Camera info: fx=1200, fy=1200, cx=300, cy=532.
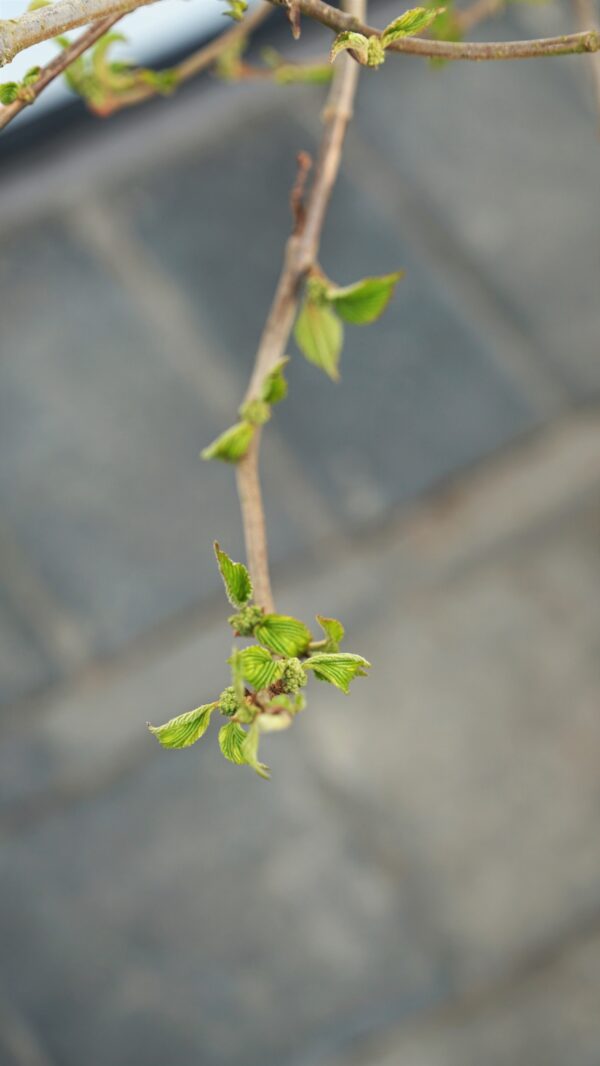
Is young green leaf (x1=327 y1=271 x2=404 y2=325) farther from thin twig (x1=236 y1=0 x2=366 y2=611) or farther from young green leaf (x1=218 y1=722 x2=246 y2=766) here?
young green leaf (x1=218 y1=722 x2=246 y2=766)

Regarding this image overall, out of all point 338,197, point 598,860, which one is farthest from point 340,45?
point 598,860

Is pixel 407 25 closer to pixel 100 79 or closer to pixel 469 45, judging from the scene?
pixel 469 45

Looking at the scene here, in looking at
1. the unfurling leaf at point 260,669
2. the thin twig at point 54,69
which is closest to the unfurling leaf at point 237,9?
the thin twig at point 54,69

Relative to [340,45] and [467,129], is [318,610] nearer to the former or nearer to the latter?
[467,129]

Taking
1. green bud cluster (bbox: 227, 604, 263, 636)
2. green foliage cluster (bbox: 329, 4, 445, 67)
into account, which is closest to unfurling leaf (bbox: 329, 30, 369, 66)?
green foliage cluster (bbox: 329, 4, 445, 67)

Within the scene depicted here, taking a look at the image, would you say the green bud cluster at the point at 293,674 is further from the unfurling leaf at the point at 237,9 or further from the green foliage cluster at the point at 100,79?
the green foliage cluster at the point at 100,79

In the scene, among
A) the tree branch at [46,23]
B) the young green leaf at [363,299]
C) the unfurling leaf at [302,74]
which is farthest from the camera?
the unfurling leaf at [302,74]
